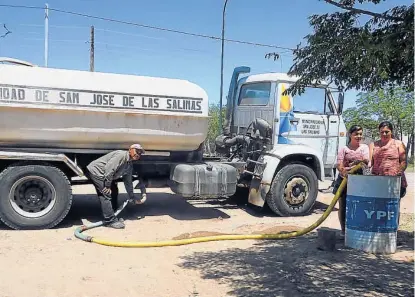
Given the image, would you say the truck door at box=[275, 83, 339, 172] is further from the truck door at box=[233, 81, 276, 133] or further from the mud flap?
the mud flap

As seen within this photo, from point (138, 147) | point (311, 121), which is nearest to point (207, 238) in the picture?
point (138, 147)

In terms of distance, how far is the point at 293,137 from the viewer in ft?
26.5

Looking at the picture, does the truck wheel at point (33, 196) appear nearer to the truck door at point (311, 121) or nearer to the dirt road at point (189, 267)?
the dirt road at point (189, 267)

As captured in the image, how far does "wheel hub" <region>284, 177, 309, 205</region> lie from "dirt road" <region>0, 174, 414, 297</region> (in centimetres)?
95

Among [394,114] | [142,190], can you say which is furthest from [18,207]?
[394,114]

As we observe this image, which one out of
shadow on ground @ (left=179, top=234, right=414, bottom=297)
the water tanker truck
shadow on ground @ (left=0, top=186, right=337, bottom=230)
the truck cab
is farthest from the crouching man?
the truck cab

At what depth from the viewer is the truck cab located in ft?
26.0

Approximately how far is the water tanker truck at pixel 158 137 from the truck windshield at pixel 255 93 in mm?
20

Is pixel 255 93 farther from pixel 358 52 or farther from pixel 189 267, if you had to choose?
pixel 358 52

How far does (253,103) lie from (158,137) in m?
2.24

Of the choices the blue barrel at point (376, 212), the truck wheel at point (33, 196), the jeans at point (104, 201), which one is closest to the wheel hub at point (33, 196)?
the truck wheel at point (33, 196)

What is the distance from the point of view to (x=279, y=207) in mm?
7934

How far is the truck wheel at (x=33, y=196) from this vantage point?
6.38 metres

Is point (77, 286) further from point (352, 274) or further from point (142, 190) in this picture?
point (142, 190)
